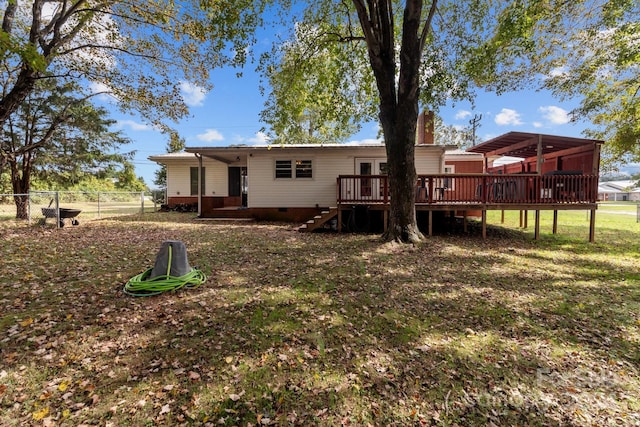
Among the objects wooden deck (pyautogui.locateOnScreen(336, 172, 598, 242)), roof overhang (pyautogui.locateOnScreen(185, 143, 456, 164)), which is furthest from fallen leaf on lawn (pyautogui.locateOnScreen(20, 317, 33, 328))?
roof overhang (pyautogui.locateOnScreen(185, 143, 456, 164))

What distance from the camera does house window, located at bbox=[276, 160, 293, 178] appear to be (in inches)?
517

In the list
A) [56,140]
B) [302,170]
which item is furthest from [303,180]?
[56,140]

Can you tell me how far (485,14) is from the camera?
30.1 feet

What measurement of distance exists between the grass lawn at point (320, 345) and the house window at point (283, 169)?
7567mm

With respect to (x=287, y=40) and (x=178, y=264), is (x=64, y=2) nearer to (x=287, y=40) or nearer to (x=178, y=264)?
(x=287, y=40)

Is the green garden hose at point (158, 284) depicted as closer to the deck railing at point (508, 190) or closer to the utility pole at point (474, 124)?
the deck railing at point (508, 190)

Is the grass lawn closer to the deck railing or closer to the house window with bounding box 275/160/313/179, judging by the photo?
the deck railing

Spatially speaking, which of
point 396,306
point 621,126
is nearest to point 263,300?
point 396,306

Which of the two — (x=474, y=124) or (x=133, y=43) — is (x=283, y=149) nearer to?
(x=133, y=43)

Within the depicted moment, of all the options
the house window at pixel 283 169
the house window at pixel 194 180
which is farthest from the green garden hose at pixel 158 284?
the house window at pixel 194 180

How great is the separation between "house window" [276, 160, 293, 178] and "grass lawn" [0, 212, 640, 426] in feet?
24.8

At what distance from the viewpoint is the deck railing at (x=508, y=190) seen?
31.0 ft

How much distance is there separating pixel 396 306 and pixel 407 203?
445 cm

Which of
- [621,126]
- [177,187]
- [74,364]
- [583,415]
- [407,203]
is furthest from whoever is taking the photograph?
[177,187]
